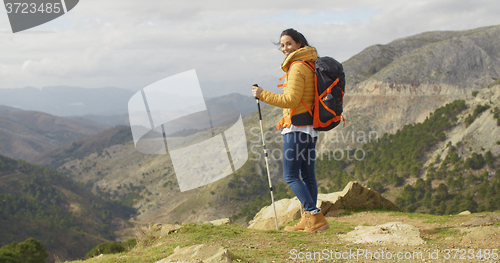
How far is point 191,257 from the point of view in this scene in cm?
438

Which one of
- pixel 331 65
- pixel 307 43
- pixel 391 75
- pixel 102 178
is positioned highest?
pixel 307 43

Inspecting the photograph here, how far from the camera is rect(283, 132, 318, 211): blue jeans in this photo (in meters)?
5.42

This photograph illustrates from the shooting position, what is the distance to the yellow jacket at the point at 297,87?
16.8 ft

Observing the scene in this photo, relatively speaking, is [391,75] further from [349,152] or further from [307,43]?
[307,43]

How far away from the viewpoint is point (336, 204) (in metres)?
10.1

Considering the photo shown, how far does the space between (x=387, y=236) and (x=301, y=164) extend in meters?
1.88

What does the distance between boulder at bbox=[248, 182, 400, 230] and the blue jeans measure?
387 centimetres

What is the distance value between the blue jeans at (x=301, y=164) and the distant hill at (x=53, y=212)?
79092mm

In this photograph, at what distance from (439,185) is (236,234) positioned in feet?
256

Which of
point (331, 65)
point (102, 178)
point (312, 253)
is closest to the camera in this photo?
point (312, 253)

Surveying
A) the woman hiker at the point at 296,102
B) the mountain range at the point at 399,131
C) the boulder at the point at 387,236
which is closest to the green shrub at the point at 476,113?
the mountain range at the point at 399,131

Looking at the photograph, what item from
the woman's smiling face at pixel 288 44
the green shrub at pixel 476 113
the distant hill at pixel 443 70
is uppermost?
the woman's smiling face at pixel 288 44

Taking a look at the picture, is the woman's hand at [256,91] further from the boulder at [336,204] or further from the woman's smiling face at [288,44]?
the boulder at [336,204]

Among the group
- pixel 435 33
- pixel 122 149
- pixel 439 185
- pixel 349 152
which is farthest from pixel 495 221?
pixel 122 149
